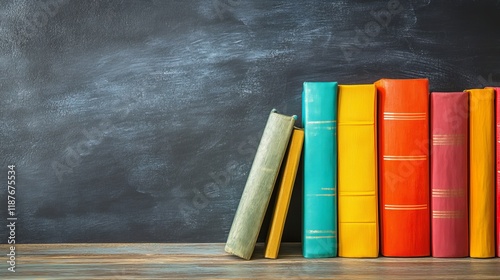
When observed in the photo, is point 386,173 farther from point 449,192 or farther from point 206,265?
point 206,265

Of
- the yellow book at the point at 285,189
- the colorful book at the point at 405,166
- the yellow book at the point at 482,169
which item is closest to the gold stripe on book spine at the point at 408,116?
the colorful book at the point at 405,166

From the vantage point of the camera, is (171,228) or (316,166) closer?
(316,166)

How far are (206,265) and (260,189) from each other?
0.22m

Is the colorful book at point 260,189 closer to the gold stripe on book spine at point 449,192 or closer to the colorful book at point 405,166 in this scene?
the colorful book at point 405,166

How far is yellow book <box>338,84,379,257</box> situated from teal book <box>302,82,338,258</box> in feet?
0.07

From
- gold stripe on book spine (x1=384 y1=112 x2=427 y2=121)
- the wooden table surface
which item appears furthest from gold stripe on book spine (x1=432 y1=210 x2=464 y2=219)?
gold stripe on book spine (x1=384 y1=112 x2=427 y2=121)

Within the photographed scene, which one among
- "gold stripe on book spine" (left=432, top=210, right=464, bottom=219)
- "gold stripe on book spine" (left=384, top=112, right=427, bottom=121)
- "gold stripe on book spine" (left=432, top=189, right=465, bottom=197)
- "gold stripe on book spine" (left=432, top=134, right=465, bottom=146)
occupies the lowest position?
"gold stripe on book spine" (left=432, top=210, right=464, bottom=219)

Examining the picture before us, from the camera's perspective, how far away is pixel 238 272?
1.45 m

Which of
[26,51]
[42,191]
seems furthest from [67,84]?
[42,191]

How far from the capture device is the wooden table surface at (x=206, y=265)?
1.42m

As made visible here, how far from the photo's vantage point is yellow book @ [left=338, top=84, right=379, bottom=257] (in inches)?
62.8

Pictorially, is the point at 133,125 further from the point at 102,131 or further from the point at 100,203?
the point at 100,203

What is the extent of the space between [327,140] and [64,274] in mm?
680

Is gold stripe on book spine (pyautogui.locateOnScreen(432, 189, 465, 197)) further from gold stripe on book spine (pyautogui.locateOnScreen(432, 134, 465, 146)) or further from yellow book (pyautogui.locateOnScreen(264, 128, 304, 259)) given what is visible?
yellow book (pyautogui.locateOnScreen(264, 128, 304, 259))
